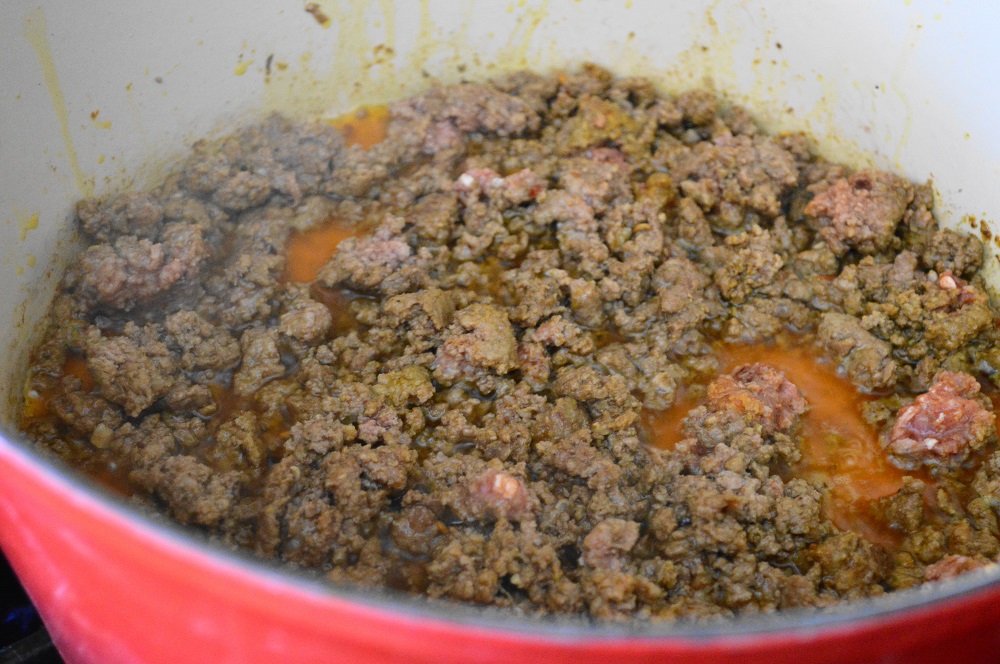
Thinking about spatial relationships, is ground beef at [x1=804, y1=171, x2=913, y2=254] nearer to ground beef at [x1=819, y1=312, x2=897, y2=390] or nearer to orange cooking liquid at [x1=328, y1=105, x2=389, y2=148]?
ground beef at [x1=819, y1=312, x2=897, y2=390]

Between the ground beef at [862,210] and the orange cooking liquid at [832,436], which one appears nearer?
the orange cooking liquid at [832,436]

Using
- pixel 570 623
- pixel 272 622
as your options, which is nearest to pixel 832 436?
pixel 570 623

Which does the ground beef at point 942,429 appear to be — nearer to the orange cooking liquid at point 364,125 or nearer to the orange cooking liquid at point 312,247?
the orange cooking liquid at point 312,247

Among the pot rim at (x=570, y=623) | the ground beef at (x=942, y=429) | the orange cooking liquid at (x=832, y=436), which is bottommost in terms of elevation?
the orange cooking liquid at (x=832, y=436)

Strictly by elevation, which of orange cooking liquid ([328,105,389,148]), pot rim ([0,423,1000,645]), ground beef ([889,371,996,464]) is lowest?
orange cooking liquid ([328,105,389,148])

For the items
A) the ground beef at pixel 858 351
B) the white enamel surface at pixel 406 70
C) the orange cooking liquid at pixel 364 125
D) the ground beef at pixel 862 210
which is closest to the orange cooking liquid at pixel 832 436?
the ground beef at pixel 858 351

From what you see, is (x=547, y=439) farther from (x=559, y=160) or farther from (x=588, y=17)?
(x=588, y=17)

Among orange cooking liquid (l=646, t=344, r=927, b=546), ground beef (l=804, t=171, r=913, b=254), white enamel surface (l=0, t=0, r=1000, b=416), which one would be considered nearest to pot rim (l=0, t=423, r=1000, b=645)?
orange cooking liquid (l=646, t=344, r=927, b=546)
